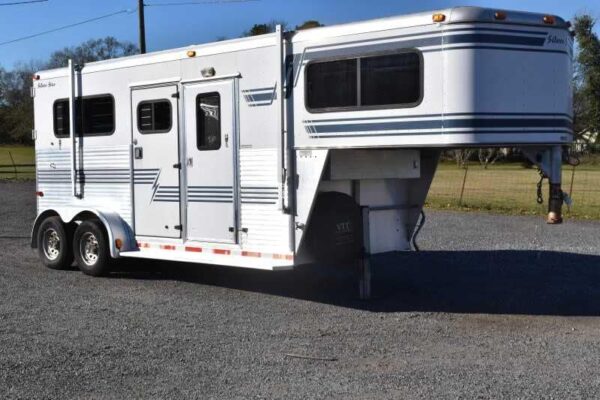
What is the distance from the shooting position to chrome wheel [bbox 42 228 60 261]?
10617 millimetres

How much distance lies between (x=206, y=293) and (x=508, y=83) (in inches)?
166

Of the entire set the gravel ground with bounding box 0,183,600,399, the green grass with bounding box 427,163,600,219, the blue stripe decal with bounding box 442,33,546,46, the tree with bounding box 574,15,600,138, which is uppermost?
the tree with bounding box 574,15,600,138

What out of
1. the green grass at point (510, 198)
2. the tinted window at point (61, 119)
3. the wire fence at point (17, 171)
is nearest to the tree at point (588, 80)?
the green grass at point (510, 198)

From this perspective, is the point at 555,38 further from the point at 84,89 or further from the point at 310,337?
the point at 84,89

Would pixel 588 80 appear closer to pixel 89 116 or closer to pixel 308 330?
pixel 89 116

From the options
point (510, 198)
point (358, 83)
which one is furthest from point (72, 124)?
point (510, 198)

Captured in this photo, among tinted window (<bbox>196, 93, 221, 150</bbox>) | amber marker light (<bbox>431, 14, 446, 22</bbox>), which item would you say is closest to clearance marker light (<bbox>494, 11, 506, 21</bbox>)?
amber marker light (<bbox>431, 14, 446, 22</bbox>)

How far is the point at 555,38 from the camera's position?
7.10 metres

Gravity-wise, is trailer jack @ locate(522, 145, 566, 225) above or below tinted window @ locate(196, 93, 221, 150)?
below

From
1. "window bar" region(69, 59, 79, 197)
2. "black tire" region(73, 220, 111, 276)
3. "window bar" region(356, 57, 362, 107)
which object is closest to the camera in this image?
"window bar" region(356, 57, 362, 107)

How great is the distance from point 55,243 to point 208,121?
11.5 ft

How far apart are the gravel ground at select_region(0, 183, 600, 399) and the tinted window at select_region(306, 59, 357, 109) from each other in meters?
2.18

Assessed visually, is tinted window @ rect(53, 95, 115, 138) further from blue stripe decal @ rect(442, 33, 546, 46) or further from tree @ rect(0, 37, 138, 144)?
tree @ rect(0, 37, 138, 144)

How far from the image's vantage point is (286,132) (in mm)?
7859
